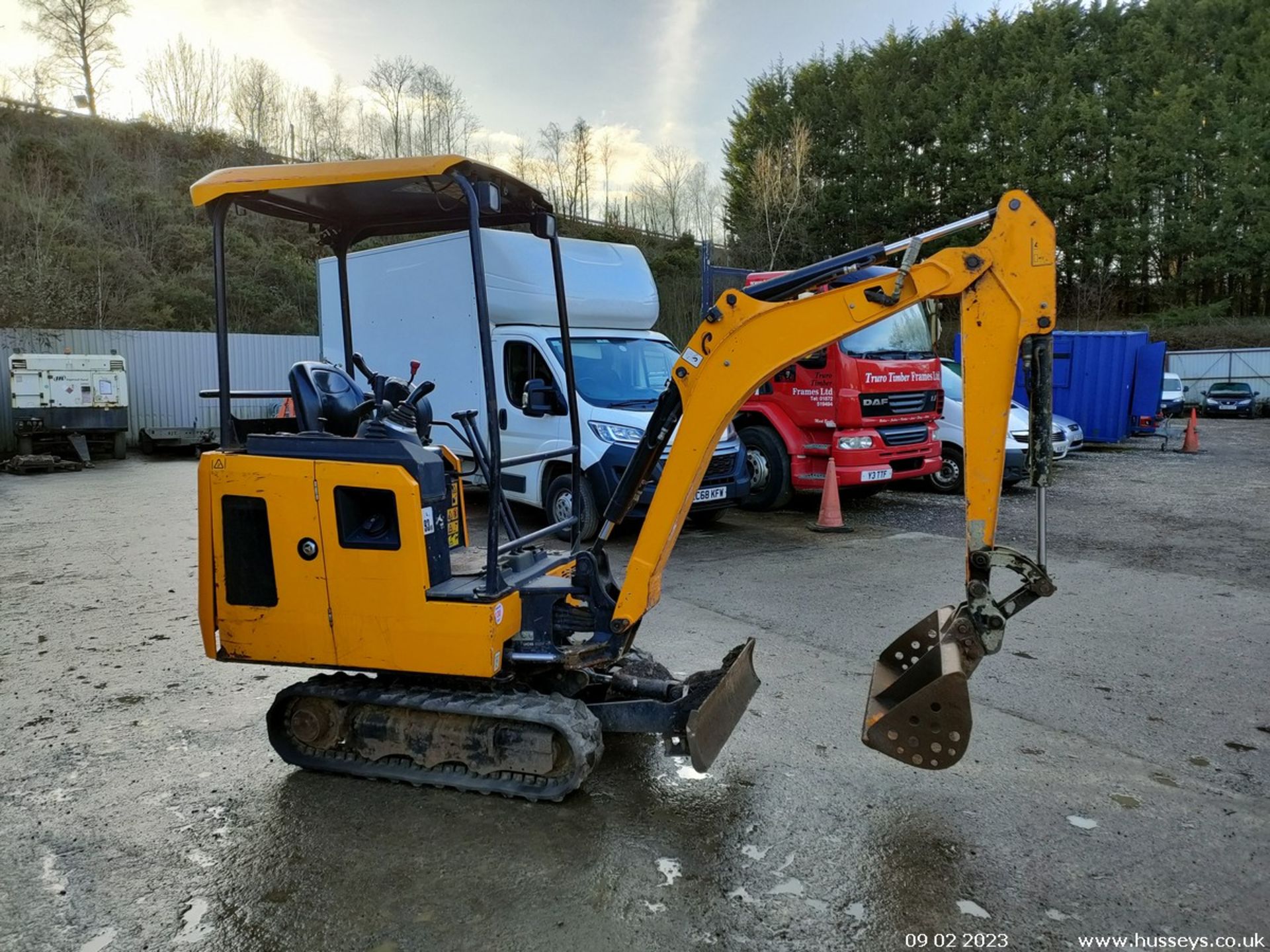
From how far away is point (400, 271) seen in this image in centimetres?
1007

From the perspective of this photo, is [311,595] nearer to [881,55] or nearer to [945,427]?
[945,427]

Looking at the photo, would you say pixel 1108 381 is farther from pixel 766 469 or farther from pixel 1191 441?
pixel 766 469

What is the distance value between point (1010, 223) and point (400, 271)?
7.99 meters

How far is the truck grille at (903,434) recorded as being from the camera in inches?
422

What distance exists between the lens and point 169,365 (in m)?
21.0

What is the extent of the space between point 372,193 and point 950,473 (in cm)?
1037

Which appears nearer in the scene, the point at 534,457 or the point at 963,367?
the point at 963,367

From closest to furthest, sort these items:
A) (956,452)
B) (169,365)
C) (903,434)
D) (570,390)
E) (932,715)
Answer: (932,715), (570,390), (903,434), (956,452), (169,365)

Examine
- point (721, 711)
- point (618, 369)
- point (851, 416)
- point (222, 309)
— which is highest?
point (222, 309)

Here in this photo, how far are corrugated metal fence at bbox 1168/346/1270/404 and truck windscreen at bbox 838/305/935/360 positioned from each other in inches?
954

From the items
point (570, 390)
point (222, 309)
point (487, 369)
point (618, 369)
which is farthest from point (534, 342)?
point (487, 369)

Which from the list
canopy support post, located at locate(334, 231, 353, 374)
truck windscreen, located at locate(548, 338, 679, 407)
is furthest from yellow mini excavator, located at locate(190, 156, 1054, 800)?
truck windscreen, located at locate(548, 338, 679, 407)

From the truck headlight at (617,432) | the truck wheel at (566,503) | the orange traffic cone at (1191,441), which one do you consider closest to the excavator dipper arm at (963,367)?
the truck headlight at (617,432)

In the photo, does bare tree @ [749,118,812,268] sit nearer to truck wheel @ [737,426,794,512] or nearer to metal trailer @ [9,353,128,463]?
truck wheel @ [737,426,794,512]
